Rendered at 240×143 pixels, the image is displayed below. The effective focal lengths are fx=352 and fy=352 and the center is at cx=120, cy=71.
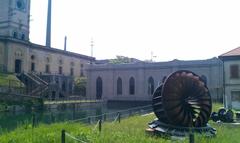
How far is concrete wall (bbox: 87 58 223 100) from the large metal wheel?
96.5ft

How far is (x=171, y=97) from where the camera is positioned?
17188mm

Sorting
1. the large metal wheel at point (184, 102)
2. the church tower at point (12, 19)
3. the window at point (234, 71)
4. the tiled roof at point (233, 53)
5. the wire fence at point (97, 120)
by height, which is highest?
the church tower at point (12, 19)

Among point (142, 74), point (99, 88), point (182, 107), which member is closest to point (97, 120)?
point (182, 107)

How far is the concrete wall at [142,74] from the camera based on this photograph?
1884 inches

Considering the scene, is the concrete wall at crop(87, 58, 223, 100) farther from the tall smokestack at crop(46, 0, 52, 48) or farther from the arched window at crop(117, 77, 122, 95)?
the tall smokestack at crop(46, 0, 52, 48)

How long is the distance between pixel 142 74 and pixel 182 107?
36103 millimetres

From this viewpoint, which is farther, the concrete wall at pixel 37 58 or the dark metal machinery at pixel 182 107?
the concrete wall at pixel 37 58

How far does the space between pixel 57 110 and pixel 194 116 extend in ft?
76.9

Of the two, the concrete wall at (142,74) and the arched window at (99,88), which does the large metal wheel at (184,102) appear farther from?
the arched window at (99,88)

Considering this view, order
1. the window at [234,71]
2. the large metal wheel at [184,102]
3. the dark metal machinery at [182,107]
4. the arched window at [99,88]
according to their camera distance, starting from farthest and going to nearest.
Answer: the arched window at [99,88], the window at [234,71], the large metal wheel at [184,102], the dark metal machinery at [182,107]

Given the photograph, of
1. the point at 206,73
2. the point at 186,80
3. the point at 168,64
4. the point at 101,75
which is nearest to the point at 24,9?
the point at 101,75

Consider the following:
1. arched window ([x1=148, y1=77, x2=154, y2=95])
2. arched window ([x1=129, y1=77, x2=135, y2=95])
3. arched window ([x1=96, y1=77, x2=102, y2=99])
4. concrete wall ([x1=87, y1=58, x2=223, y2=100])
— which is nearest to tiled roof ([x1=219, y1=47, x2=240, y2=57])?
concrete wall ([x1=87, y1=58, x2=223, y2=100])

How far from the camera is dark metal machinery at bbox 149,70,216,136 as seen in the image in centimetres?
1652

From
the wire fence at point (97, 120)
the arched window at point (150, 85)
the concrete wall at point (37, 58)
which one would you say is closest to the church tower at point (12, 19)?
the concrete wall at point (37, 58)
